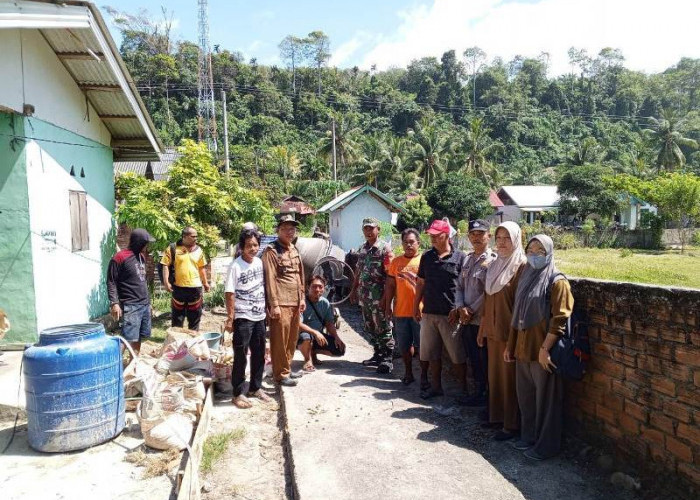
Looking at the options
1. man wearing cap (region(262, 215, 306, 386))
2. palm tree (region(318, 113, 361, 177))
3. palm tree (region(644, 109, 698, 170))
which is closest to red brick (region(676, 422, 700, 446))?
man wearing cap (region(262, 215, 306, 386))

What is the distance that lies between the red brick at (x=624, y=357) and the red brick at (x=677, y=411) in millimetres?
325

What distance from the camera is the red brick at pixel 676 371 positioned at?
302cm

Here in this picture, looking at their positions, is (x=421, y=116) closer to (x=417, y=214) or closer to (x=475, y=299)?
(x=417, y=214)

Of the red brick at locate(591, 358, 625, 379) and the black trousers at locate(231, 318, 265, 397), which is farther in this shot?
the black trousers at locate(231, 318, 265, 397)

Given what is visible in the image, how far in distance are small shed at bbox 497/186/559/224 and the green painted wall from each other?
38.1 m

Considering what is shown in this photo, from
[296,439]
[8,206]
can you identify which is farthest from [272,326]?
[8,206]

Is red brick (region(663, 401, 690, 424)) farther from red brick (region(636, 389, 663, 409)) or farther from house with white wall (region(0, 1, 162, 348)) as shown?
house with white wall (region(0, 1, 162, 348))

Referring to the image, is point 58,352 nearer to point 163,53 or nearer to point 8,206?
point 8,206

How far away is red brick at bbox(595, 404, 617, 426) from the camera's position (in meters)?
3.61

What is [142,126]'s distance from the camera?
8.49 meters

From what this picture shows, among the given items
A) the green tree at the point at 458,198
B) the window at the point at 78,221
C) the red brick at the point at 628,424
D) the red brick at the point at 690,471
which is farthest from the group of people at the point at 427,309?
the green tree at the point at 458,198

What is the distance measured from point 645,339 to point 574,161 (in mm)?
51132

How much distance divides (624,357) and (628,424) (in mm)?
461

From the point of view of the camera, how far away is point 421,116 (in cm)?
7506
